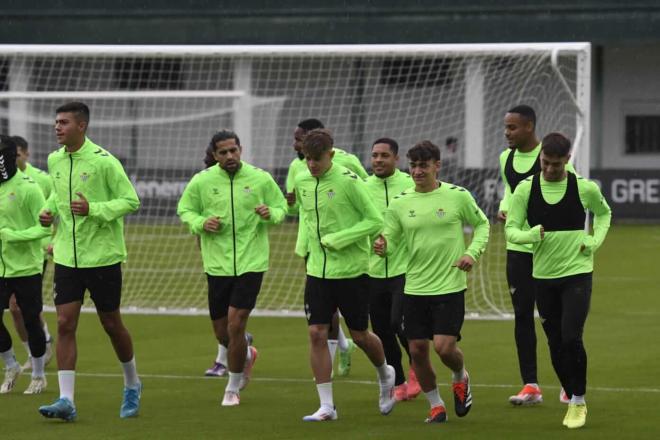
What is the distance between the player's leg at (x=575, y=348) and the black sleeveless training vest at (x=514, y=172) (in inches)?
55.8

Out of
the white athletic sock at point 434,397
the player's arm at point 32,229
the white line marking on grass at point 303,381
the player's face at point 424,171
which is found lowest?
the white line marking on grass at point 303,381

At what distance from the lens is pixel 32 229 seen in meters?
11.3

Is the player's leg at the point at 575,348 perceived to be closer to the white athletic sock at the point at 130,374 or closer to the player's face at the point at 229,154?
the player's face at the point at 229,154

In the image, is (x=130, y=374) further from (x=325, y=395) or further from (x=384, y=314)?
(x=384, y=314)

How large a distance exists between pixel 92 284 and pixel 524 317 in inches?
129

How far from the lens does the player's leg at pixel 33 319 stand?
11.5 meters

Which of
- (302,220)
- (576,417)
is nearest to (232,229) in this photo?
(302,220)

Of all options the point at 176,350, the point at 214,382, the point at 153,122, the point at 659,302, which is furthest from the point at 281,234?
the point at 214,382

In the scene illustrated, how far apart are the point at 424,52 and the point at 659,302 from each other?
4507 millimetres

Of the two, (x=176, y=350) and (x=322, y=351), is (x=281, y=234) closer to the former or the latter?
(x=176, y=350)

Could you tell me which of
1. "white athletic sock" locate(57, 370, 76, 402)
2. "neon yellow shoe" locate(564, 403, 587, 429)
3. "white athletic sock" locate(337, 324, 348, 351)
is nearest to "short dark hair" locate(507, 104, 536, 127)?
"neon yellow shoe" locate(564, 403, 587, 429)

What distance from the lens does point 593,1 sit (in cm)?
3338

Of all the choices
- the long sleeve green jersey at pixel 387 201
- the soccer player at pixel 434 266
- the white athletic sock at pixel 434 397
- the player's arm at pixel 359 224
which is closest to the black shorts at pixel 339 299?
the player's arm at pixel 359 224

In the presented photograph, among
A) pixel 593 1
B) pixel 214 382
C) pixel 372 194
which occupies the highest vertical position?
pixel 593 1
